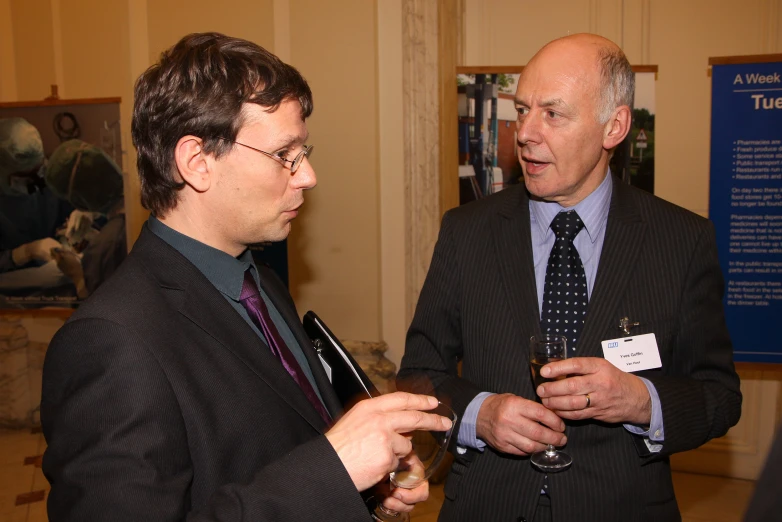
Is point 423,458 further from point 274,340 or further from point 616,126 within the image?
point 616,126

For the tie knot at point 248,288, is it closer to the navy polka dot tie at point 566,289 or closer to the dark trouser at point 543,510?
the navy polka dot tie at point 566,289

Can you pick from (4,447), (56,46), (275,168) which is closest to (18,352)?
(4,447)

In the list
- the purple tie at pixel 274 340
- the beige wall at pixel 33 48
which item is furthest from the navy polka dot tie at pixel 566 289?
the beige wall at pixel 33 48

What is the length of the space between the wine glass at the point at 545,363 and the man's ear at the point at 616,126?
Result: 0.65m

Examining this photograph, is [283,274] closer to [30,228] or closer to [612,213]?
[30,228]

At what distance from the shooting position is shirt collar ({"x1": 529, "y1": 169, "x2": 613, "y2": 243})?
1.95 meters

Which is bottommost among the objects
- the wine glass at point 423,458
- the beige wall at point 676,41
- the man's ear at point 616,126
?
the wine glass at point 423,458

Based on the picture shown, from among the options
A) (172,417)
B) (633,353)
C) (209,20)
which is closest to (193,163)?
(172,417)

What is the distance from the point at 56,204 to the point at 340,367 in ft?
13.7

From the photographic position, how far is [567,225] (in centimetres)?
194

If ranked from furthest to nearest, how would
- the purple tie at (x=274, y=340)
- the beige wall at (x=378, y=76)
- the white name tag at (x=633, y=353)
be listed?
the beige wall at (x=378, y=76), the white name tag at (x=633, y=353), the purple tie at (x=274, y=340)

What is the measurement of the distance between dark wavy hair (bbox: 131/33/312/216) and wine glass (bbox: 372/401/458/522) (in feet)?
2.43

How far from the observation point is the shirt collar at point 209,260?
1446 millimetres

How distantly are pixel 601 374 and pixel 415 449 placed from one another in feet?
1.92
